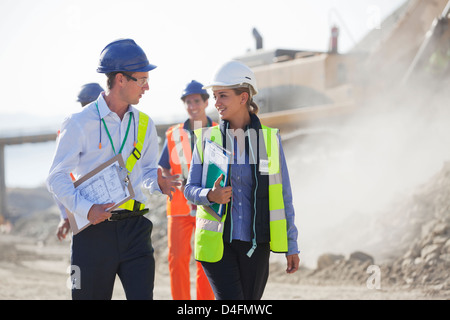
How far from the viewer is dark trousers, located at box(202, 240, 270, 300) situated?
3.49 meters

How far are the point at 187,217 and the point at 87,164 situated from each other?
2.44 meters

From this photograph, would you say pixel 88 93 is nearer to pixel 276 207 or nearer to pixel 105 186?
pixel 105 186

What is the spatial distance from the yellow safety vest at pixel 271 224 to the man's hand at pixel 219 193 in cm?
15

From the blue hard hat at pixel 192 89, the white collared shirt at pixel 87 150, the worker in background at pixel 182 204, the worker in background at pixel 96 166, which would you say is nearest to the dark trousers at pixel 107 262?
the worker in background at pixel 96 166

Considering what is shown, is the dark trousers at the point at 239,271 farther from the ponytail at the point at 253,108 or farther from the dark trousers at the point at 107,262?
the ponytail at the point at 253,108

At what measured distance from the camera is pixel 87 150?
11.6 feet

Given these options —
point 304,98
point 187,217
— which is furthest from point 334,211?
point 187,217

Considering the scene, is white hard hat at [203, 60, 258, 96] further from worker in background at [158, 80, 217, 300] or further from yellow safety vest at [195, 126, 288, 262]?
worker in background at [158, 80, 217, 300]

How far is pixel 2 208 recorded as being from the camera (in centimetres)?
4391

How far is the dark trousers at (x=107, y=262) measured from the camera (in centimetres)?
351

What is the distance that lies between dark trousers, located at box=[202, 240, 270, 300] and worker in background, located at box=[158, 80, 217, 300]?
185cm

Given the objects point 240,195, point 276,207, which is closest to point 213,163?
point 240,195

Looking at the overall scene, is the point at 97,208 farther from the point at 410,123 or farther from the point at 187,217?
the point at 410,123

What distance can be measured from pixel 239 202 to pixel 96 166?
89cm
